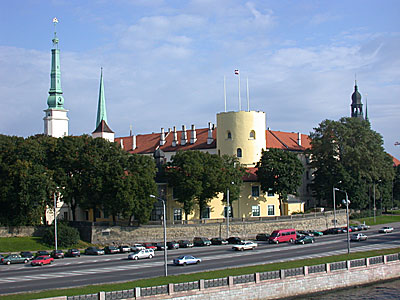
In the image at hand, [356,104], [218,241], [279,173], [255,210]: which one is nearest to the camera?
[218,241]

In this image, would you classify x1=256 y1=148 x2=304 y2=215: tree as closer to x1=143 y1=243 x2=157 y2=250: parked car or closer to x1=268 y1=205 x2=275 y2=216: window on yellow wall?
x1=268 y1=205 x2=275 y2=216: window on yellow wall

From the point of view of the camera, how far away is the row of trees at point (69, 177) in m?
74.9

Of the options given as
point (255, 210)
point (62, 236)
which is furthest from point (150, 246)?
point (255, 210)

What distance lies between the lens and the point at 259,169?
97.6 meters

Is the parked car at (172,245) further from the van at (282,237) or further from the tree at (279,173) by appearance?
the tree at (279,173)

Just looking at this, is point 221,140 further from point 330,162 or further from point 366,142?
point 366,142

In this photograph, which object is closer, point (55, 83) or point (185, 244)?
point (185, 244)

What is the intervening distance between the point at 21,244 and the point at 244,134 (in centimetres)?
4792

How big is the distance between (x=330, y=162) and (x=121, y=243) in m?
47.4

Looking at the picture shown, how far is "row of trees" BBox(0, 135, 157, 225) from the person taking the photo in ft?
246

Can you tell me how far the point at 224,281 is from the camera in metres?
41.4

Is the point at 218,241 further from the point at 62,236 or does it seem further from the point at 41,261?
the point at 41,261

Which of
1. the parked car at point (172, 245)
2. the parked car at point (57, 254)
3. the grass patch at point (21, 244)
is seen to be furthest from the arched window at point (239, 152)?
the parked car at point (57, 254)

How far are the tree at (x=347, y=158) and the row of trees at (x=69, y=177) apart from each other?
39.7 m
